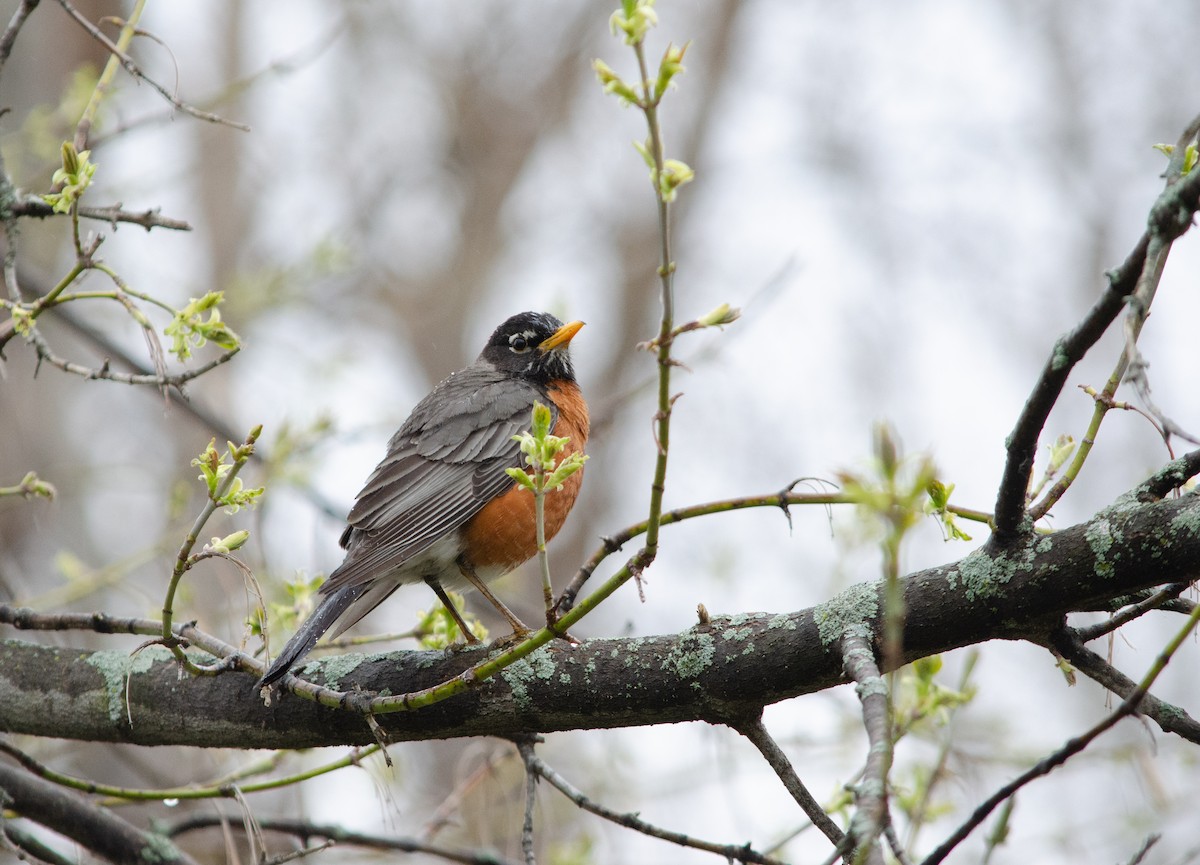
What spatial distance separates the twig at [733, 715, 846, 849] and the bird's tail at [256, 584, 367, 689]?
0.99 m

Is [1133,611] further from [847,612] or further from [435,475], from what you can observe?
[435,475]

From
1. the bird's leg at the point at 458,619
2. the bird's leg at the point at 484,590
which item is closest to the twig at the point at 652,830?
the bird's leg at the point at 458,619

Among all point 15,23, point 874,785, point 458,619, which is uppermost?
point 15,23

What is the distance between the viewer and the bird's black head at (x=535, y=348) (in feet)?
16.2

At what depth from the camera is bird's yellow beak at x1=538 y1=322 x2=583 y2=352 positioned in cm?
475

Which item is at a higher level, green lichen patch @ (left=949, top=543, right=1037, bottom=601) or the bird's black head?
the bird's black head

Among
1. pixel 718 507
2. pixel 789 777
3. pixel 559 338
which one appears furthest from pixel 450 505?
pixel 718 507

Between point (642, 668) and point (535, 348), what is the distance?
9.14 ft

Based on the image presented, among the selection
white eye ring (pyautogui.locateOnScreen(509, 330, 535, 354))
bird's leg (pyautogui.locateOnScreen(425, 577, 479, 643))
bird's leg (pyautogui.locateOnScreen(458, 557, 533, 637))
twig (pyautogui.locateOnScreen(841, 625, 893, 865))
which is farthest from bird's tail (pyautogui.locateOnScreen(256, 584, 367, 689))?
white eye ring (pyautogui.locateOnScreen(509, 330, 535, 354))

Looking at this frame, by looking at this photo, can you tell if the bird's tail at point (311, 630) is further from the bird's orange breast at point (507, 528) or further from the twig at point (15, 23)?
the twig at point (15, 23)

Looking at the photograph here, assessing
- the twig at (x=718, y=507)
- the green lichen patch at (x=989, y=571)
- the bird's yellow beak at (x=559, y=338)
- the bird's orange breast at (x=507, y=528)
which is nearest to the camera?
the twig at (x=718, y=507)

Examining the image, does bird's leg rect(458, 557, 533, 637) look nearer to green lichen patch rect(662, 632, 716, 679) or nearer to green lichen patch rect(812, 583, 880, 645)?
green lichen patch rect(662, 632, 716, 679)

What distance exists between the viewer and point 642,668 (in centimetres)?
237

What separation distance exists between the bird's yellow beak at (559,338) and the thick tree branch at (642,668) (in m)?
2.15
